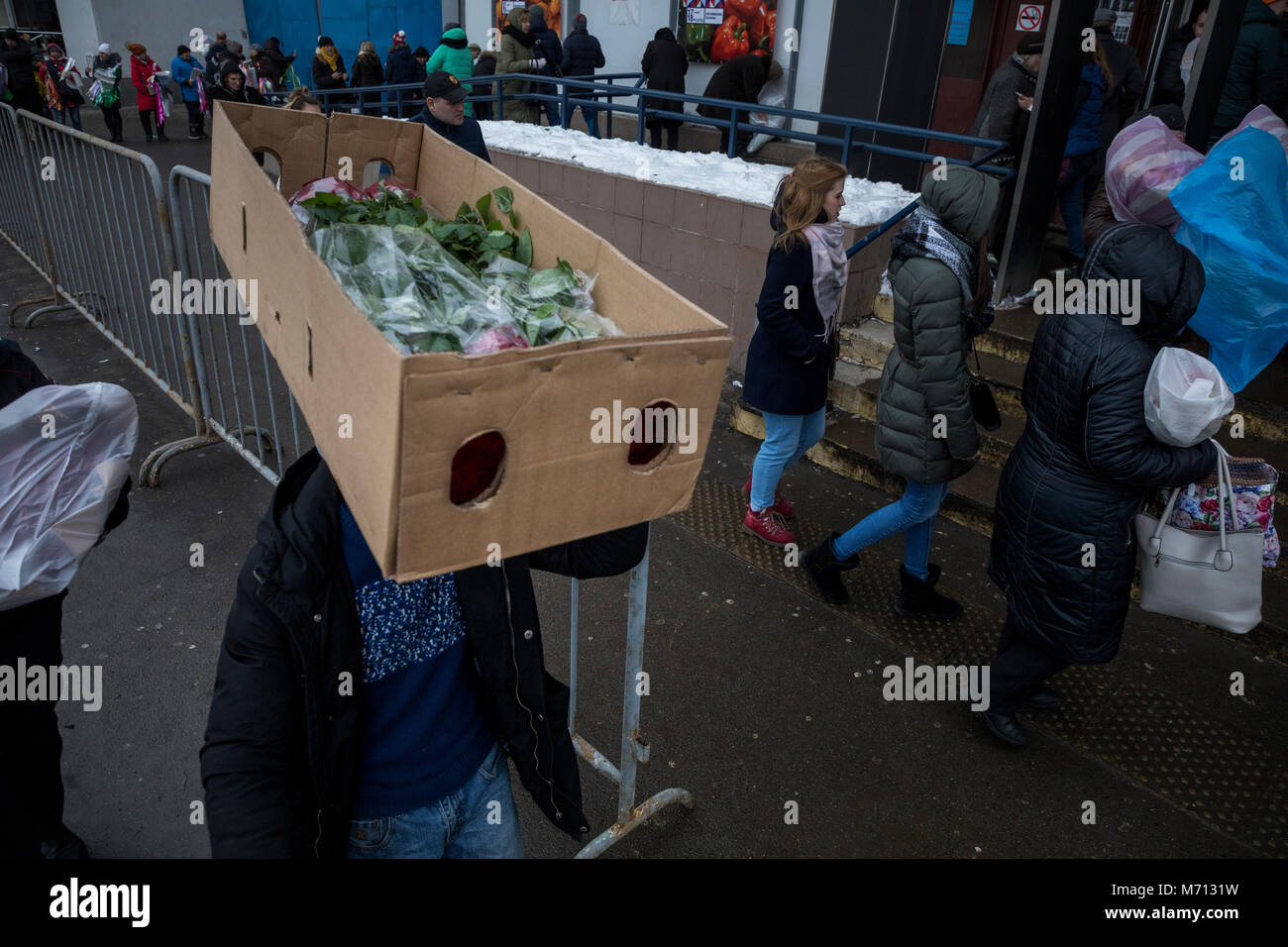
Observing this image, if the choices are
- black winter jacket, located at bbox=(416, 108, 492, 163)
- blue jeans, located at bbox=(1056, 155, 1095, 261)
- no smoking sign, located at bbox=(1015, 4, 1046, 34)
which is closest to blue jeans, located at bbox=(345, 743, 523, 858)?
black winter jacket, located at bbox=(416, 108, 492, 163)

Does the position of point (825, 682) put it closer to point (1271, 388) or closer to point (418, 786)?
point (418, 786)

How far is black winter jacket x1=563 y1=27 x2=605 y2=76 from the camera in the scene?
11586mm

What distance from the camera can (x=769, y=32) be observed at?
10.4m

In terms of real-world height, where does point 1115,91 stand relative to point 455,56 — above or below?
above

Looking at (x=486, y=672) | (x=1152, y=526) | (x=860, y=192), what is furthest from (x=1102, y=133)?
(x=486, y=672)

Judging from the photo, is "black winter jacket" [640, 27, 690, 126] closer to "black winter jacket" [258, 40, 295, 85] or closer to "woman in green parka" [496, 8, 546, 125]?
"woman in green parka" [496, 8, 546, 125]

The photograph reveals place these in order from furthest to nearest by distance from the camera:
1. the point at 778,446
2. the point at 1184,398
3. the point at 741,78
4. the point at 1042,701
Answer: the point at 741,78, the point at 778,446, the point at 1042,701, the point at 1184,398

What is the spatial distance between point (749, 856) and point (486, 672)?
1.52m

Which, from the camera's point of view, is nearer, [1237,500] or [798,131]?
[1237,500]

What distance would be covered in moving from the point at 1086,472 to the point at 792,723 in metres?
1.46

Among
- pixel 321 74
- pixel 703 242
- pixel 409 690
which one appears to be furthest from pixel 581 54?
pixel 409 690

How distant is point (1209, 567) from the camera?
2941 mm

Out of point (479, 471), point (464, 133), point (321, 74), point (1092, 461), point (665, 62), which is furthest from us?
point (321, 74)

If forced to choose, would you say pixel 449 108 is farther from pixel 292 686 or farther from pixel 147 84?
pixel 147 84
